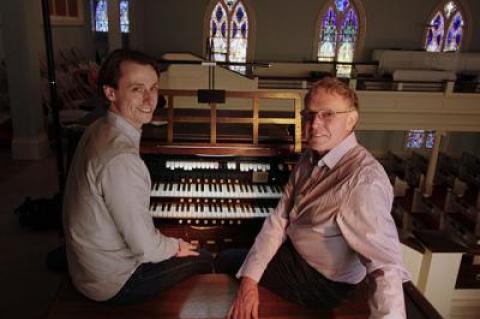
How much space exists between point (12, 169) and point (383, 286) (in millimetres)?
5087

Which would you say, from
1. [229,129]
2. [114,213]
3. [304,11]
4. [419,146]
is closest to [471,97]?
[419,146]

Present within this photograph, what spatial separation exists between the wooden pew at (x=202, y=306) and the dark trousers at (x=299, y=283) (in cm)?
4

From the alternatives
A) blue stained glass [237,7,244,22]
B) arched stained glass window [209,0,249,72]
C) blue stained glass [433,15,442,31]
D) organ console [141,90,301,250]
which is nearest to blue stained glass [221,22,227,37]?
arched stained glass window [209,0,249,72]

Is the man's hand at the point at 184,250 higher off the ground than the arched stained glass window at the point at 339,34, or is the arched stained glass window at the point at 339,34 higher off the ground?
the arched stained glass window at the point at 339,34

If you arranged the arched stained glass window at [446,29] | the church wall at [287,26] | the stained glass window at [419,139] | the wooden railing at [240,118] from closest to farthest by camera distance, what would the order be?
1. the wooden railing at [240,118]
2. the church wall at [287,26]
3. the arched stained glass window at [446,29]
4. the stained glass window at [419,139]

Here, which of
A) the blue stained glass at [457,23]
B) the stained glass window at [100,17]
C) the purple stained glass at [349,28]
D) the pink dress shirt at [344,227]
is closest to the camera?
the pink dress shirt at [344,227]

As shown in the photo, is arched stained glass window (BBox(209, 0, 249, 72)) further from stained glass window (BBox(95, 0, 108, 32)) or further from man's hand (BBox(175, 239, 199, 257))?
man's hand (BBox(175, 239, 199, 257))

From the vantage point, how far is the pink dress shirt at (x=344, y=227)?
1533mm

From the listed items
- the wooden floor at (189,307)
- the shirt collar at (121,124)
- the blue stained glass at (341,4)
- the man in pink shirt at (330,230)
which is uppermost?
the blue stained glass at (341,4)

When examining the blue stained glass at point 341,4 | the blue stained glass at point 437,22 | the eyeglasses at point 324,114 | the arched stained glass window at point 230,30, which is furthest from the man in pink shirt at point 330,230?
the blue stained glass at point 437,22

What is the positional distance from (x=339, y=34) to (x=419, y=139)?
4.63 meters

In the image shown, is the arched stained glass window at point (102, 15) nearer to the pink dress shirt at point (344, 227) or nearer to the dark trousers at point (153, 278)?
the dark trousers at point (153, 278)

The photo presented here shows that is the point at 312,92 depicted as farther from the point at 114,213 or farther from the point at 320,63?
the point at 320,63

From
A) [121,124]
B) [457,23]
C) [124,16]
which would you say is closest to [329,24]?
[457,23]
